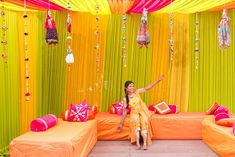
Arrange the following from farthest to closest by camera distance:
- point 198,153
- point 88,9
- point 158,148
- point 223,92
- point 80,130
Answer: point 223,92
point 88,9
point 158,148
point 198,153
point 80,130

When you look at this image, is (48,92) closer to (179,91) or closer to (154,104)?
(154,104)

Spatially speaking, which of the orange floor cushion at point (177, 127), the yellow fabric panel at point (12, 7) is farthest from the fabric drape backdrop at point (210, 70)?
the yellow fabric panel at point (12, 7)

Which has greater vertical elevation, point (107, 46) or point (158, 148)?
point (107, 46)

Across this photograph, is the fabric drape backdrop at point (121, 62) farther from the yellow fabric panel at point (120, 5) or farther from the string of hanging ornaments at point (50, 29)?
the string of hanging ornaments at point (50, 29)

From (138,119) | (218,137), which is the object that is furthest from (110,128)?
(218,137)

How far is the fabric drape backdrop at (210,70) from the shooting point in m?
6.59

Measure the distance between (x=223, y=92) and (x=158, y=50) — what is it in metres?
1.56

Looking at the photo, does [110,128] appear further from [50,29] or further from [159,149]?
[50,29]

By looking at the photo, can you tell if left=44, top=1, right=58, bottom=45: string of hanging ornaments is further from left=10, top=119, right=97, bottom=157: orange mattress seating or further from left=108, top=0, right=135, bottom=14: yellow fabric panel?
left=10, top=119, right=97, bottom=157: orange mattress seating

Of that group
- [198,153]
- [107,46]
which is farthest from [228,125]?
[107,46]

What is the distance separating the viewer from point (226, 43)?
5102 millimetres

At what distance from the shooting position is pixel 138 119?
5660mm

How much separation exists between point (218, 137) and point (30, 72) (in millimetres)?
3526

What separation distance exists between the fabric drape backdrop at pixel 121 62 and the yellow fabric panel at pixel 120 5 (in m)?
0.48
